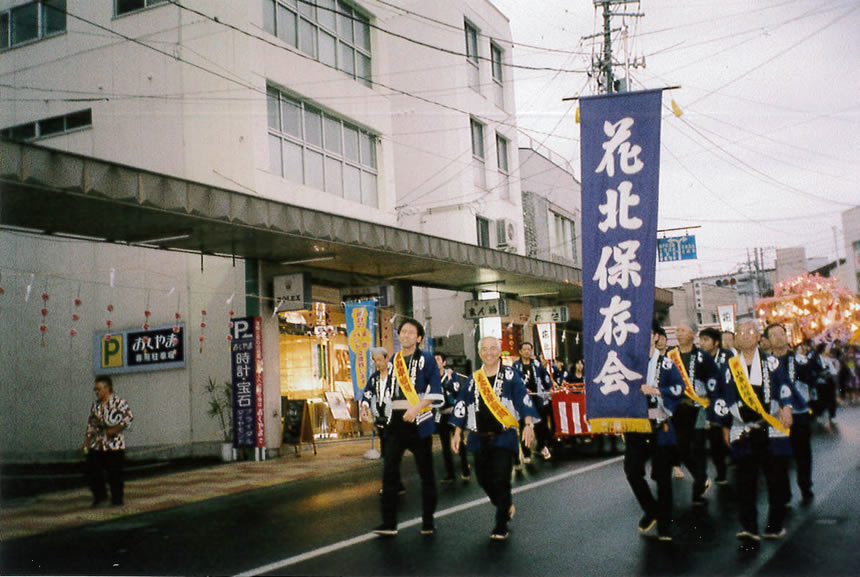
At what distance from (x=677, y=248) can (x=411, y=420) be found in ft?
61.3

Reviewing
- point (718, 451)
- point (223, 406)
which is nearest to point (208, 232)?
point (223, 406)

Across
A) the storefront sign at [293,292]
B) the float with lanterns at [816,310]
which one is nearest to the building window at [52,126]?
the storefront sign at [293,292]

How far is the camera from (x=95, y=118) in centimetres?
1778

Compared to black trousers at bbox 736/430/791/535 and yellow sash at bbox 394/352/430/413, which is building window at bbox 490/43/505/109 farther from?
black trousers at bbox 736/430/791/535

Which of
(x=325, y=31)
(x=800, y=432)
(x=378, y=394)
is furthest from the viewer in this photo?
(x=325, y=31)

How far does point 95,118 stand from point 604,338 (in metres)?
15.3

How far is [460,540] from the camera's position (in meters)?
A: 6.77

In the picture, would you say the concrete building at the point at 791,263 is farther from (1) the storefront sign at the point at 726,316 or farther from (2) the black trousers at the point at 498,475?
(2) the black trousers at the point at 498,475

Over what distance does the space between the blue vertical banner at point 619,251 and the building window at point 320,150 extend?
37.5 ft

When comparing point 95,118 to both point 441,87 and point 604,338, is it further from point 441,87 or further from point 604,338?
point 604,338

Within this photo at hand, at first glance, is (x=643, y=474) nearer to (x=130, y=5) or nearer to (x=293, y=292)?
(x=293, y=292)

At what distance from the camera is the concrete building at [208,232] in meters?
16.1

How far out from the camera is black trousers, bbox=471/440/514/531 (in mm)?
6734

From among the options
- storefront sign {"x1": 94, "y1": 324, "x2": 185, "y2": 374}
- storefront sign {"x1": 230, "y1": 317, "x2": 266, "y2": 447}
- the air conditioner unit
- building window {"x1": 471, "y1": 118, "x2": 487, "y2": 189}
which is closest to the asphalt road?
storefront sign {"x1": 230, "y1": 317, "x2": 266, "y2": 447}
